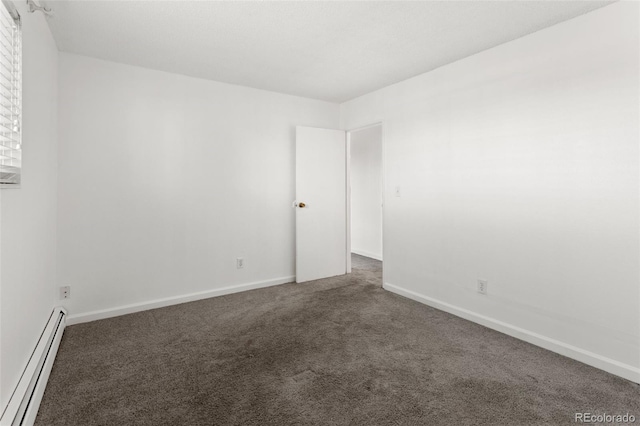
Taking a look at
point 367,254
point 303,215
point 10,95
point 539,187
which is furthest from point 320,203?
point 10,95

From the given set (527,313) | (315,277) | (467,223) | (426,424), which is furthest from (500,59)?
(315,277)

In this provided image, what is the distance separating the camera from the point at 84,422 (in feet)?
5.50

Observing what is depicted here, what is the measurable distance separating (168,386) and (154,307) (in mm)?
1554

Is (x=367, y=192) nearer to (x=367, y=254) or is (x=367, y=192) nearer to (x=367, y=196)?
(x=367, y=196)

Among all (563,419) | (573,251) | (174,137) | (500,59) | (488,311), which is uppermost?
(500,59)

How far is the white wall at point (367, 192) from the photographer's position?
5.84 metres

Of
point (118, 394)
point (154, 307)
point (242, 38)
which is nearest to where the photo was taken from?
point (118, 394)

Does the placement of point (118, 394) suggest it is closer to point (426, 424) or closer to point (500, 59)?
point (426, 424)

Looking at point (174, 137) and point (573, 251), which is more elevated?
point (174, 137)

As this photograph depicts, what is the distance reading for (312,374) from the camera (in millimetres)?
2119

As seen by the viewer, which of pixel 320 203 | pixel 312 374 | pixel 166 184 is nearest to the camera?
pixel 312 374

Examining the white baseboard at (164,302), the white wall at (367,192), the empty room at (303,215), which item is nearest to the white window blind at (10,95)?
the empty room at (303,215)

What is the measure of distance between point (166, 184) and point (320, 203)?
192 centimetres

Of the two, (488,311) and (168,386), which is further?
(488,311)
